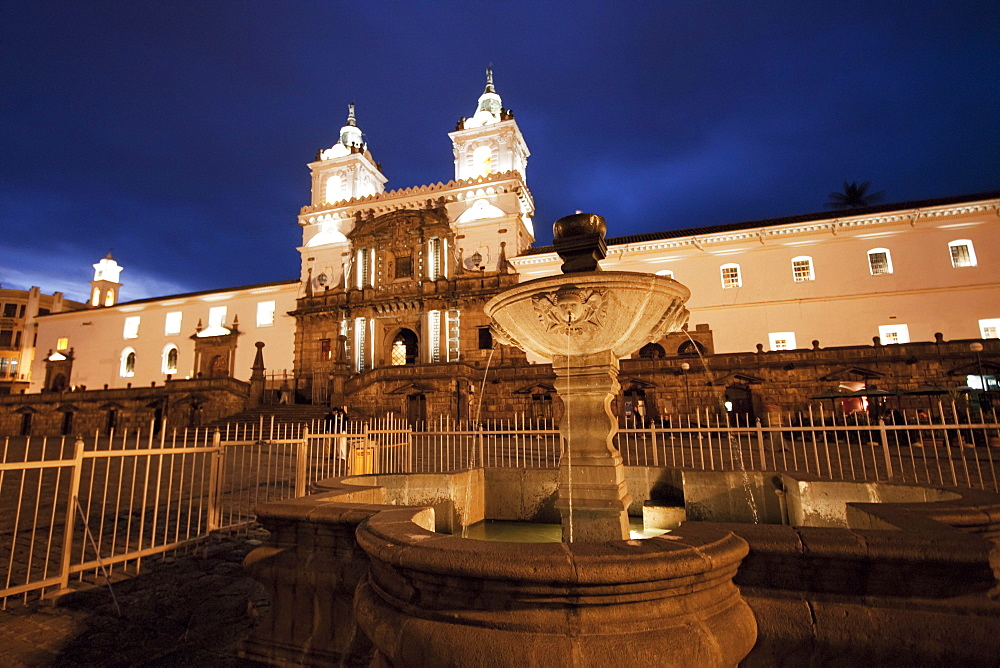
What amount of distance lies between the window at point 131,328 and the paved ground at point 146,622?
139 feet

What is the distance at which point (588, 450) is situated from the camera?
5027 millimetres

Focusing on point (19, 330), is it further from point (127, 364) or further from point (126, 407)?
point (126, 407)

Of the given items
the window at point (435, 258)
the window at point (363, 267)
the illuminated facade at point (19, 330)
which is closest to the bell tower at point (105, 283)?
the illuminated facade at point (19, 330)

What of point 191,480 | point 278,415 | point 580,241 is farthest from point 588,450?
point 278,415

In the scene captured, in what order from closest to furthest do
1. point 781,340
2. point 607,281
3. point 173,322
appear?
point 607,281
point 781,340
point 173,322

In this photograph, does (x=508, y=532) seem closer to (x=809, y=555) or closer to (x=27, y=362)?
(x=809, y=555)

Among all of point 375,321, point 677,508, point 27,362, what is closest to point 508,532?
point 677,508

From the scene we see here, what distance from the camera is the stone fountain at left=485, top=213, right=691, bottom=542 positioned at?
444cm

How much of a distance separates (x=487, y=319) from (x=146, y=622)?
27113 millimetres

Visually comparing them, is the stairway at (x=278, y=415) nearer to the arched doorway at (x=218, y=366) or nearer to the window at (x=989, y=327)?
the arched doorway at (x=218, y=366)

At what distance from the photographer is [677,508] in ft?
19.1

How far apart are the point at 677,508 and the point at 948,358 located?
21.6 meters

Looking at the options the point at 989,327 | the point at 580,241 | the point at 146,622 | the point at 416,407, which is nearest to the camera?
the point at 146,622

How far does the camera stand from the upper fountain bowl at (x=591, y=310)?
436cm
